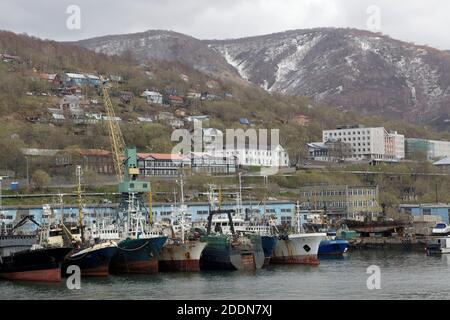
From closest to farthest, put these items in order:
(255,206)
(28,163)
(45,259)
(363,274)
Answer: (45,259), (363,274), (255,206), (28,163)

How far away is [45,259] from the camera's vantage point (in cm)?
5712

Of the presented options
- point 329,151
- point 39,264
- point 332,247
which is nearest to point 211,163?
point 329,151

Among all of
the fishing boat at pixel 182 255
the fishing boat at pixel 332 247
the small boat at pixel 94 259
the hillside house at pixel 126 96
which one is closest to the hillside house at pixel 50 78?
the hillside house at pixel 126 96

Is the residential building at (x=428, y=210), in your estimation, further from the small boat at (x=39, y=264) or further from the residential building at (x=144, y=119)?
the small boat at (x=39, y=264)

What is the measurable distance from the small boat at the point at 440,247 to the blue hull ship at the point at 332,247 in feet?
28.2

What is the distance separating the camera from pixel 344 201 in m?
122

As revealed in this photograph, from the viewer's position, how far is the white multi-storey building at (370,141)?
186m

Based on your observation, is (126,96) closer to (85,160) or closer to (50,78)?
(50,78)

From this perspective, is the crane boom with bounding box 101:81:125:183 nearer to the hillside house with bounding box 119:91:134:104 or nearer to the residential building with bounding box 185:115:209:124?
the residential building with bounding box 185:115:209:124

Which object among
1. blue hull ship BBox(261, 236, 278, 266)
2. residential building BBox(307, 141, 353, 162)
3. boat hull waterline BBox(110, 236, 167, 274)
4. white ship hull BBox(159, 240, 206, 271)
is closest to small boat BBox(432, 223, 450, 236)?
blue hull ship BBox(261, 236, 278, 266)
